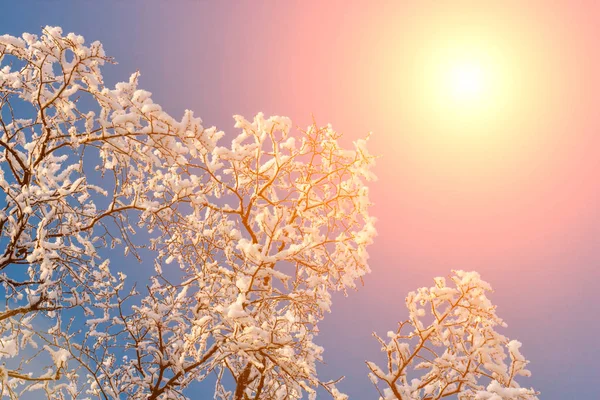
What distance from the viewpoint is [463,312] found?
20.9 feet

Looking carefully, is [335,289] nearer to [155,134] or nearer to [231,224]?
[231,224]

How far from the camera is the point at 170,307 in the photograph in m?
Answer: 5.82

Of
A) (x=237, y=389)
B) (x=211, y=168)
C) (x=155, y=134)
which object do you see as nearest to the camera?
(x=155, y=134)

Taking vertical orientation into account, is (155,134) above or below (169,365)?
above

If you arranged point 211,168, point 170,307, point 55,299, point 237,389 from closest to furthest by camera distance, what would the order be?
1. point 55,299
2. point 211,168
3. point 237,389
4. point 170,307

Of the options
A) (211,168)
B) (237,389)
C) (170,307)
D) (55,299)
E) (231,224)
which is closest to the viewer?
(55,299)

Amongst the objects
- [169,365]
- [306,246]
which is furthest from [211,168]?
[169,365]

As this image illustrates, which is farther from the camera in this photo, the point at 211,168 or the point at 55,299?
the point at 211,168

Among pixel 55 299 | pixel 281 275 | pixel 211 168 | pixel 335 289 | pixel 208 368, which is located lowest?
pixel 208 368

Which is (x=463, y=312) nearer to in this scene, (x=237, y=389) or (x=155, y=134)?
(x=237, y=389)

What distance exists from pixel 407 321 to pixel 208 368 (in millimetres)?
3375

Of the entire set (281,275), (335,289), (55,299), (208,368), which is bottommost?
(208,368)

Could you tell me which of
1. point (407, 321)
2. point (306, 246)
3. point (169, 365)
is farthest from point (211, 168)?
point (407, 321)

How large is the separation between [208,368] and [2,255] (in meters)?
2.32
